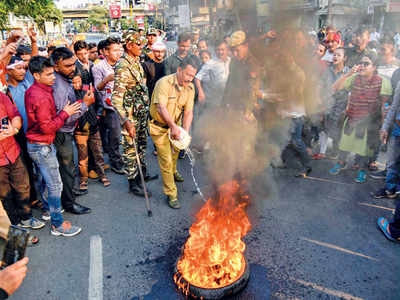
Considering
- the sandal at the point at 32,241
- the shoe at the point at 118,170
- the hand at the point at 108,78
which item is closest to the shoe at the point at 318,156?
the shoe at the point at 118,170

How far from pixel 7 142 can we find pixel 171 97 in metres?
1.97

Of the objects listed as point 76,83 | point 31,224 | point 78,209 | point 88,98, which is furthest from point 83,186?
point 76,83

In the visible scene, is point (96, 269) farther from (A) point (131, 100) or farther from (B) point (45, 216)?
(A) point (131, 100)

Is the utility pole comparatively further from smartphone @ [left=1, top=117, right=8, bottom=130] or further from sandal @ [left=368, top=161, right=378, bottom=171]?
smartphone @ [left=1, top=117, right=8, bottom=130]

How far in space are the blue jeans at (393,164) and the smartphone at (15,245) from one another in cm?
430

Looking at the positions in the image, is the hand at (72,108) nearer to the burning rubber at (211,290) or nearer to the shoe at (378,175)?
the burning rubber at (211,290)

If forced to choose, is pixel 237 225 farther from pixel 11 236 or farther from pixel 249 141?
pixel 11 236

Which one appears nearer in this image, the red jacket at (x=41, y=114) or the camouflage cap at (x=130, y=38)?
the red jacket at (x=41, y=114)

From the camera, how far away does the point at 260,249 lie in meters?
3.23

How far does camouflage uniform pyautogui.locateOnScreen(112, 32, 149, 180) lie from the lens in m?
3.97

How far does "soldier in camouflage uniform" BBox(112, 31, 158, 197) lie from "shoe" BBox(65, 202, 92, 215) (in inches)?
29.4

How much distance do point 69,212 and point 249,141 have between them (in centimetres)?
283

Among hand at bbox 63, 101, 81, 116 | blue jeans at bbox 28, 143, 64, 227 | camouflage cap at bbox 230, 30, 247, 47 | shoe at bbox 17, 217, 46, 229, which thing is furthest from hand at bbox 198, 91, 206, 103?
shoe at bbox 17, 217, 46, 229

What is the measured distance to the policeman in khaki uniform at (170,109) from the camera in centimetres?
378
